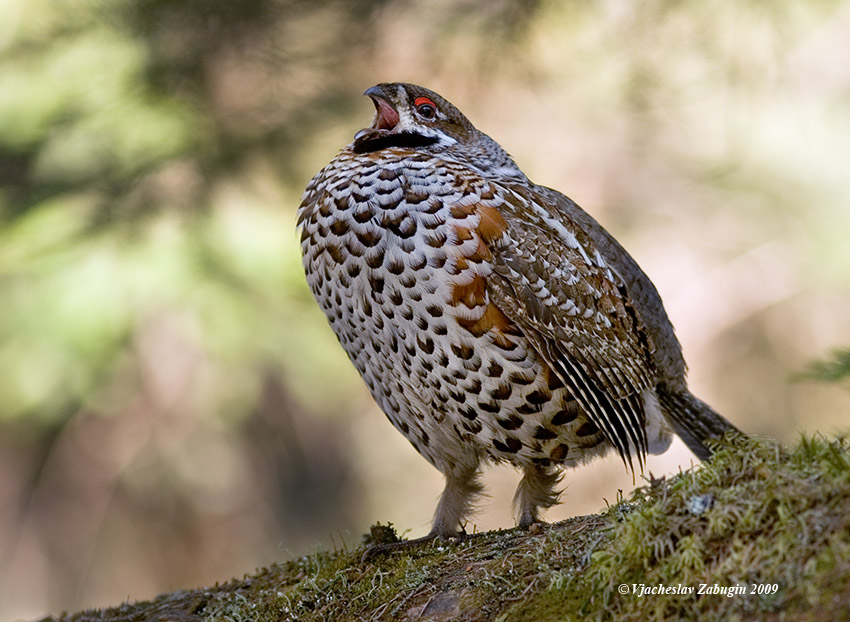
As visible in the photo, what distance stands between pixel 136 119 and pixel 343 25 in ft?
5.64

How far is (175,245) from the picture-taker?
20.6 feet

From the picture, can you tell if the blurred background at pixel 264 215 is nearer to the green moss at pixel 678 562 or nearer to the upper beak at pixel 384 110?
the green moss at pixel 678 562

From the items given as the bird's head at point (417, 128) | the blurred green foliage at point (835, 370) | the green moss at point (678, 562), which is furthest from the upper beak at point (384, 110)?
the blurred green foliage at point (835, 370)

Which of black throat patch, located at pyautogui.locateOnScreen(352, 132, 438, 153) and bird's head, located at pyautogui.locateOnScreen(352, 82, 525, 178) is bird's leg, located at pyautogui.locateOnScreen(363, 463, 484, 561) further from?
black throat patch, located at pyautogui.locateOnScreen(352, 132, 438, 153)

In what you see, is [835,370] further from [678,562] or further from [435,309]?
[435,309]

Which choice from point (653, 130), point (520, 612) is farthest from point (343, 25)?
point (520, 612)

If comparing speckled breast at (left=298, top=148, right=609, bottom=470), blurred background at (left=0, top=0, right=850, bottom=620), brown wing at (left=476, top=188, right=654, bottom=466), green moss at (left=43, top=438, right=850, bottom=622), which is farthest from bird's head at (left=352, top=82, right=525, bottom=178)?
green moss at (left=43, top=438, right=850, bottom=622)

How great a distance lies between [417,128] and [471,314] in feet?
4.11

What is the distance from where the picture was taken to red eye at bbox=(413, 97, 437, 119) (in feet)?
15.5

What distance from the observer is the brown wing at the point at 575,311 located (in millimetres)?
4020

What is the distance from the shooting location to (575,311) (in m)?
4.25

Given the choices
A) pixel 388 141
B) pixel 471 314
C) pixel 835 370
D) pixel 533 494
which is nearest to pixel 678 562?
pixel 835 370

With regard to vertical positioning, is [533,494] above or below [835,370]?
above

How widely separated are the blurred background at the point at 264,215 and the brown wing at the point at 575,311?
856mm
